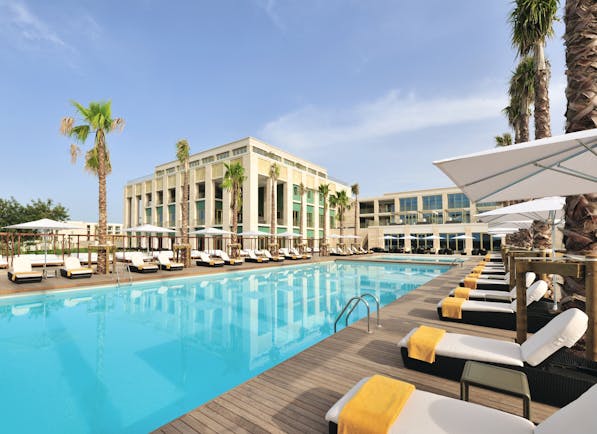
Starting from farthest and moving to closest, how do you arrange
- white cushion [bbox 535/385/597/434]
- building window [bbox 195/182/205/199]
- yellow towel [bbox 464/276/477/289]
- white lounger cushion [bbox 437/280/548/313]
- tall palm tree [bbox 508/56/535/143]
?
building window [bbox 195/182/205/199], tall palm tree [bbox 508/56/535/143], yellow towel [bbox 464/276/477/289], white lounger cushion [bbox 437/280/548/313], white cushion [bbox 535/385/597/434]

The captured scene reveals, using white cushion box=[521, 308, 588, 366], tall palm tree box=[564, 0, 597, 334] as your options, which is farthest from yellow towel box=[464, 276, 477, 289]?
white cushion box=[521, 308, 588, 366]

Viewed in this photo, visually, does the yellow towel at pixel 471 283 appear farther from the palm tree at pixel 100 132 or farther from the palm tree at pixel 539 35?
the palm tree at pixel 100 132

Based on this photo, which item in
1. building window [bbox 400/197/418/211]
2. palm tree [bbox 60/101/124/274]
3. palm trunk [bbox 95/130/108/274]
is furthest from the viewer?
building window [bbox 400/197/418/211]

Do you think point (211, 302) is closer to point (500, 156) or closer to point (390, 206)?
point (500, 156)

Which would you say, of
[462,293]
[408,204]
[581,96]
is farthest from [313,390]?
[408,204]

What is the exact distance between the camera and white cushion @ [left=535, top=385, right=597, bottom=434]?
1.55m

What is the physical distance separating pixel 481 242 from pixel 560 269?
40.1 m

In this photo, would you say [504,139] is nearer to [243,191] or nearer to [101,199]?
[243,191]

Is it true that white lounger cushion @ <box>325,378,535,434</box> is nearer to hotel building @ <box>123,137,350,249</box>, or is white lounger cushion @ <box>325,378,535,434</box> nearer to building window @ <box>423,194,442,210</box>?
hotel building @ <box>123,137,350,249</box>

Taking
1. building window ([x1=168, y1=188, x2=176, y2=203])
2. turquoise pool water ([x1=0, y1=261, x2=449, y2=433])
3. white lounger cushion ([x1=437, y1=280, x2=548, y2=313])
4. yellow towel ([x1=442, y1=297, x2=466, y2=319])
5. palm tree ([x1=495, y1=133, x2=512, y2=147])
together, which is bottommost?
turquoise pool water ([x1=0, y1=261, x2=449, y2=433])

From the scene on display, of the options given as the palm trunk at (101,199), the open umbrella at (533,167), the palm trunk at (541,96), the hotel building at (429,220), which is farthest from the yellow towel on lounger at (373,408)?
the hotel building at (429,220)

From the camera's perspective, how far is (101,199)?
551 inches

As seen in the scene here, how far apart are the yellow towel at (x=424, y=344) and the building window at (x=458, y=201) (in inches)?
1703

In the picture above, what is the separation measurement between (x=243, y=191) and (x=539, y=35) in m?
26.5
